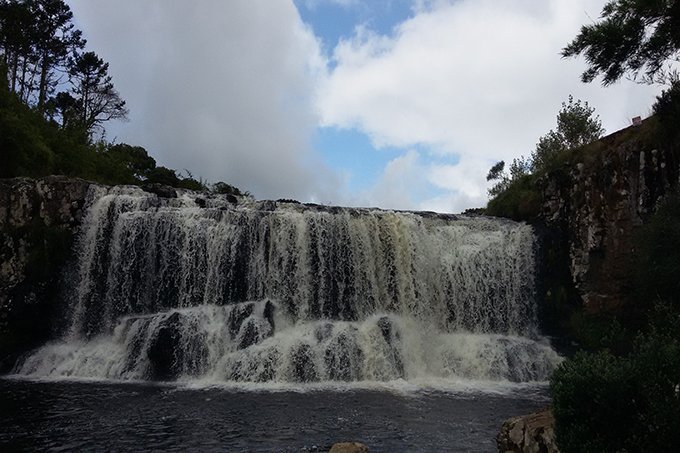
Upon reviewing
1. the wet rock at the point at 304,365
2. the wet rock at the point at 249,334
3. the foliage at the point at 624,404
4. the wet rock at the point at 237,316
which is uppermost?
the wet rock at the point at 237,316

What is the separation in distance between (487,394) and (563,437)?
10.4 m

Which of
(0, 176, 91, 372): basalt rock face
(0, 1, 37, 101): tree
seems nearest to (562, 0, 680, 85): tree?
(0, 176, 91, 372): basalt rock face

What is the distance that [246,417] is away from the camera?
1345 centimetres

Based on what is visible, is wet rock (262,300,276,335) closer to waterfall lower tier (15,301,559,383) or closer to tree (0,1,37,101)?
waterfall lower tier (15,301,559,383)

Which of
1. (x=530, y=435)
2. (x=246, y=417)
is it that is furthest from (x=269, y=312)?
(x=530, y=435)

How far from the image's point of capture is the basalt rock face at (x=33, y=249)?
2198cm

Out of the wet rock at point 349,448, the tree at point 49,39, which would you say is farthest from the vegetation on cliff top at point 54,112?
the wet rock at point 349,448

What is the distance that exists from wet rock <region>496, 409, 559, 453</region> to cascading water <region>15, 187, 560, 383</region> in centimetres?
941

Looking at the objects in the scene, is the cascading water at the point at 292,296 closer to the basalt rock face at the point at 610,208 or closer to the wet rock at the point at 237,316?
the wet rock at the point at 237,316

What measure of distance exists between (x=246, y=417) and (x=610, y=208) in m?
17.3

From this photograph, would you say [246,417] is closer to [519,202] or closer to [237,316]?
[237,316]

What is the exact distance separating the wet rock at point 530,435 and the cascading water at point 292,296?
371 inches

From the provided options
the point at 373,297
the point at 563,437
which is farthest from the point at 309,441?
the point at 373,297

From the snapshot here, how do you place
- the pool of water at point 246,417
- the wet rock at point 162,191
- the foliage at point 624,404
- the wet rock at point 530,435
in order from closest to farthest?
the foliage at point 624,404, the wet rock at point 530,435, the pool of water at point 246,417, the wet rock at point 162,191
